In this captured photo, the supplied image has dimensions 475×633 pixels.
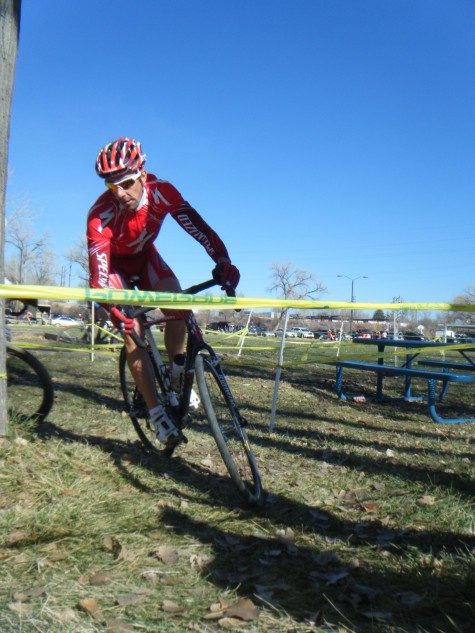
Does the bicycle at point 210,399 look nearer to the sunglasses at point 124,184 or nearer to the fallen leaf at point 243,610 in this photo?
the sunglasses at point 124,184

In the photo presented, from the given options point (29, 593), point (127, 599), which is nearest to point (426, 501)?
point (127, 599)

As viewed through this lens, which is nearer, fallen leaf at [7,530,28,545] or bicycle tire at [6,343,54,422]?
fallen leaf at [7,530,28,545]

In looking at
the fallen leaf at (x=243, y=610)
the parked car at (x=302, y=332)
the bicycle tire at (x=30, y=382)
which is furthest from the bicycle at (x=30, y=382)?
the parked car at (x=302, y=332)

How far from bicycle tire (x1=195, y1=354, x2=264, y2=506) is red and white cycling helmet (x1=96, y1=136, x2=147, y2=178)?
4.22 feet

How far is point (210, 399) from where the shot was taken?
131 inches

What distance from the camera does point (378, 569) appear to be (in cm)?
256

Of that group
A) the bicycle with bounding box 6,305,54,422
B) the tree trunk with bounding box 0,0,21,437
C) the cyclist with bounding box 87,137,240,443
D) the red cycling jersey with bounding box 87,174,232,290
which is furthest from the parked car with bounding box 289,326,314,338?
the tree trunk with bounding box 0,0,21,437

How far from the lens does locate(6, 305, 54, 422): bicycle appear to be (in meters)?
4.73

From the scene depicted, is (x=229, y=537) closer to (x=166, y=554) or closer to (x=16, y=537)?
(x=166, y=554)

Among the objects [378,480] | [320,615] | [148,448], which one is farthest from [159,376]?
[320,615]

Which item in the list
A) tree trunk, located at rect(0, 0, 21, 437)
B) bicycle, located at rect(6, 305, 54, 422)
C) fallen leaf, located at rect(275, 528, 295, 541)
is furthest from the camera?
bicycle, located at rect(6, 305, 54, 422)

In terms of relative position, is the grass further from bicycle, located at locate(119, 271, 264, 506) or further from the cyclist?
the cyclist

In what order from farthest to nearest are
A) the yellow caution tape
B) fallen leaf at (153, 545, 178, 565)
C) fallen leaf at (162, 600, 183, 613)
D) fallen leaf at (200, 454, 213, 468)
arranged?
fallen leaf at (200, 454, 213, 468), the yellow caution tape, fallen leaf at (153, 545, 178, 565), fallen leaf at (162, 600, 183, 613)

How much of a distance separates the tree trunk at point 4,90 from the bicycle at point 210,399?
41.6 inches
